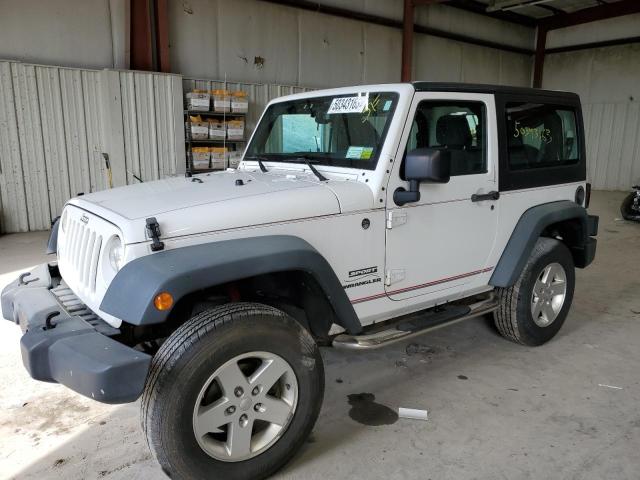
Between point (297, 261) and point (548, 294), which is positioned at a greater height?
point (297, 261)

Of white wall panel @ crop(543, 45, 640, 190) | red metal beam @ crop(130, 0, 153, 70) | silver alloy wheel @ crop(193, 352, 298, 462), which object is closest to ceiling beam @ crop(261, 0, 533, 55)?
white wall panel @ crop(543, 45, 640, 190)

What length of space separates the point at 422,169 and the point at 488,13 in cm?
1388

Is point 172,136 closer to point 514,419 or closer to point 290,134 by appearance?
point 290,134

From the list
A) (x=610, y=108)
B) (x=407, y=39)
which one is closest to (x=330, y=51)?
(x=407, y=39)

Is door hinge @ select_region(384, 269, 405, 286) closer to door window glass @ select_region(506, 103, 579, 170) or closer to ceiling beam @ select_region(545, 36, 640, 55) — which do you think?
door window glass @ select_region(506, 103, 579, 170)

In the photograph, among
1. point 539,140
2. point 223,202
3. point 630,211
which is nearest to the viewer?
point 223,202

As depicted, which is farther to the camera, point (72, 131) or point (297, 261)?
point (72, 131)

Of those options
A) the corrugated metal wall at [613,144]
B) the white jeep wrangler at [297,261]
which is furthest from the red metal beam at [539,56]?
the white jeep wrangler at [297,261]

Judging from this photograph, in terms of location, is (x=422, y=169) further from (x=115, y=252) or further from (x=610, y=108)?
(x=610, y=108)

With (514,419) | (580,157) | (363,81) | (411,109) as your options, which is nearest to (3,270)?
(411,109)

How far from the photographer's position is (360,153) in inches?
104

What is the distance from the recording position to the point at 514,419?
2709mm

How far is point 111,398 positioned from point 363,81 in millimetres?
11117

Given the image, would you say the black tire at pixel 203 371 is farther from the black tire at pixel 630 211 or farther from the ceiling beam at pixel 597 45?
the ceiling beam at pixel 597 45
